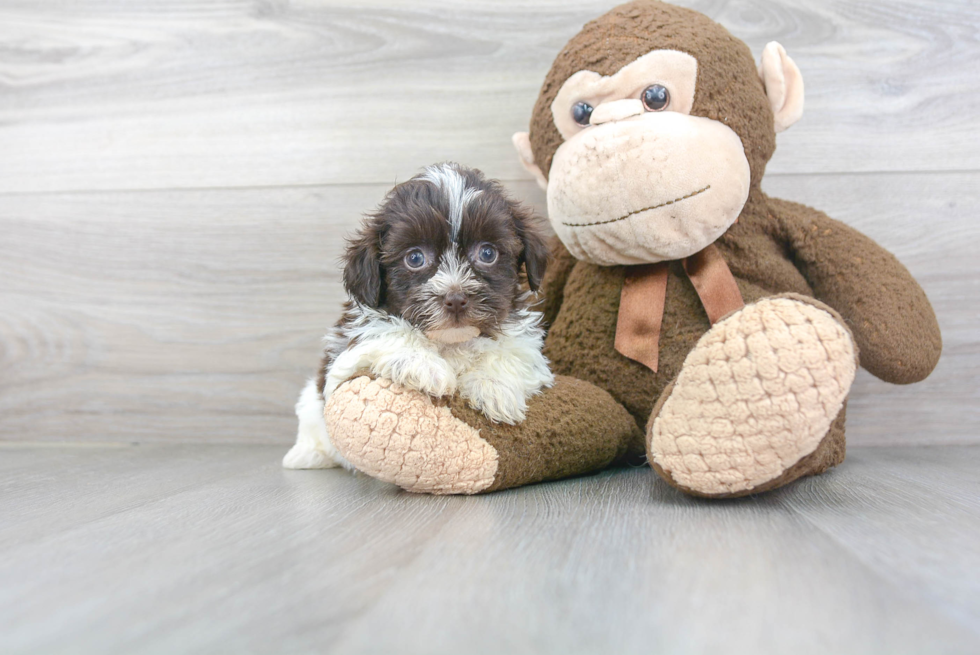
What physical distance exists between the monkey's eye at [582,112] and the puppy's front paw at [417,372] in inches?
23.2

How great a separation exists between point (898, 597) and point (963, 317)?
4.36 feet

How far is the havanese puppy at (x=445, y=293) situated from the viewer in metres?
1.19

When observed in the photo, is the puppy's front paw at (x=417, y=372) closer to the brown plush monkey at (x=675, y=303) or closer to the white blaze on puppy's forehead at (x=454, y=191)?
the brown plush monkey at (x=675, y=303)

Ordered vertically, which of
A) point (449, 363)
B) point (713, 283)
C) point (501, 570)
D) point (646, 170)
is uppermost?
point (646, 170)

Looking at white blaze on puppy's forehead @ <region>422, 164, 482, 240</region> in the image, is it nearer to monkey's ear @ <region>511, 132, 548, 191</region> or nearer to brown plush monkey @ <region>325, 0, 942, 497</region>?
brown plush monkey @ <region>325, 0, 942, 497</region>

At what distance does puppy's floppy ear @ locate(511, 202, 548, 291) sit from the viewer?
1.32m

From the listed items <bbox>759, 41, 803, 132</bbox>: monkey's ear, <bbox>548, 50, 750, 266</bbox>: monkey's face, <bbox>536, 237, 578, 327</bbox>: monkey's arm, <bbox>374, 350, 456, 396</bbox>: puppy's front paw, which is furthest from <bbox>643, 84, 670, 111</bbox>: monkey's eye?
<bbox>374, 350, 456, 396</bbox>: puppy's front paw

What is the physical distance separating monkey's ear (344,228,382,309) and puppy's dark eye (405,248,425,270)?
6 centimetres

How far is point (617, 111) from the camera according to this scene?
4.32 feet

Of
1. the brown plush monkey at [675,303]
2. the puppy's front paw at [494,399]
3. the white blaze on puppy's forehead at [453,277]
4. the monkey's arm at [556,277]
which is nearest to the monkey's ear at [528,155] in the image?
the brown plush monkey at [675,303]

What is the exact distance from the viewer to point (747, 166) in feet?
4.42

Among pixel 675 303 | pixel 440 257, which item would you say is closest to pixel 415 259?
pixel 440 257

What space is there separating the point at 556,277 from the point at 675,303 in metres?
0.31

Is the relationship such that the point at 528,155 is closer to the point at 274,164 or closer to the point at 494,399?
the point at 494,399
